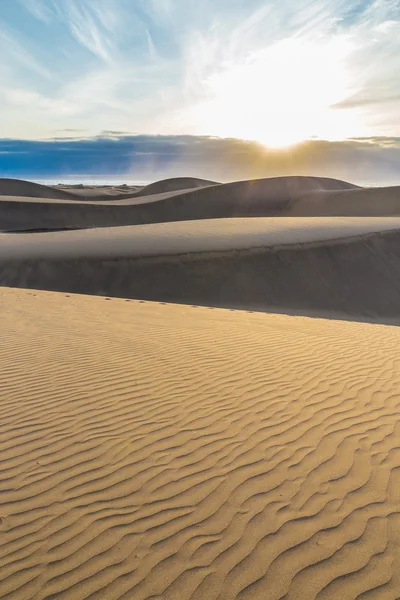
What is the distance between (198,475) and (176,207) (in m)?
60.4

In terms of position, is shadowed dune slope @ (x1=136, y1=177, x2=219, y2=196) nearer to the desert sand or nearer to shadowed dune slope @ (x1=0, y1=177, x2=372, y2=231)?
shadowed dune slope @ (x1=0, y1=177, x2=372, y2=231)

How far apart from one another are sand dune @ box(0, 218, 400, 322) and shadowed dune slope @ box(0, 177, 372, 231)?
3231 cm

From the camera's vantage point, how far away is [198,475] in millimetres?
4012

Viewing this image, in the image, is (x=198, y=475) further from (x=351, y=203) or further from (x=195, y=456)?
(x=351, y=203)

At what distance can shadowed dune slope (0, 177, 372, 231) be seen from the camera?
2186 inches

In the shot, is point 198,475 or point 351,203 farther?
point 351,203

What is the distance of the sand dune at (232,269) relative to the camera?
62.3ft

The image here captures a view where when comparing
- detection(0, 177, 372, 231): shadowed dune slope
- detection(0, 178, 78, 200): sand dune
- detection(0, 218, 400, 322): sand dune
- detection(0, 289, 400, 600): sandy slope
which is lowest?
detection(0, 289, 400, 600): sandy slope

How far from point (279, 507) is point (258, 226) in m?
25.9

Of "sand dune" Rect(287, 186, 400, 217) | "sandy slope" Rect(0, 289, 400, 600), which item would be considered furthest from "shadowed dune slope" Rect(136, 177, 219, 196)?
"sandy slope" Rect(0, 289, 400, 600)

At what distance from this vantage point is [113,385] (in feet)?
19.9

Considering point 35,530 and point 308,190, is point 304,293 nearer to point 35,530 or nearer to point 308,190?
point 35,530

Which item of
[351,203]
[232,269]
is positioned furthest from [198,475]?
[351,203]

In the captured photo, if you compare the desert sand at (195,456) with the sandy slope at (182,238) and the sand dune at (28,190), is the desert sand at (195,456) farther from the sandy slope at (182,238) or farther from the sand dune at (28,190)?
the sand dune at (28,190)
